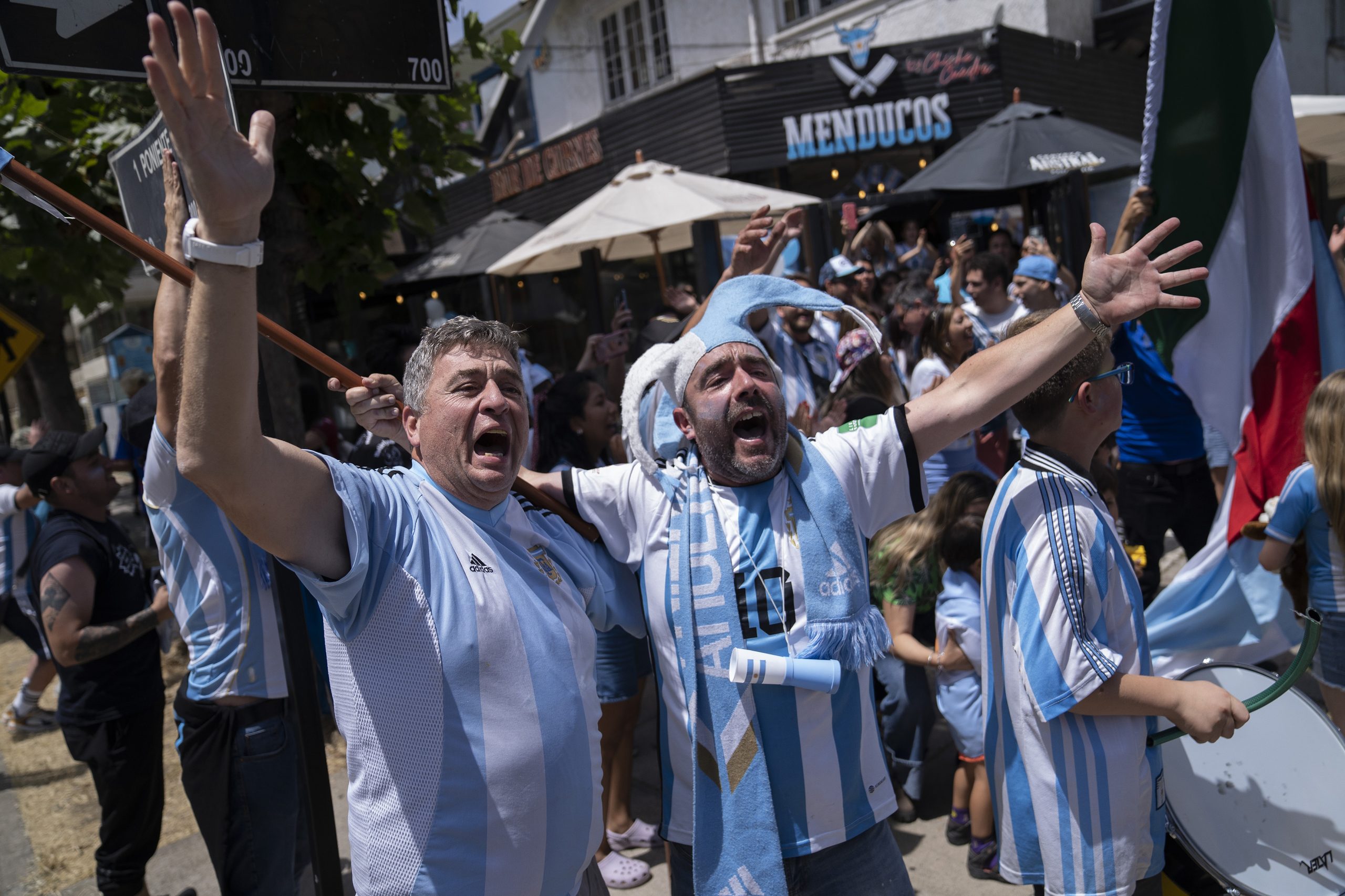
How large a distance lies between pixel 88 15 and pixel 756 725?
2159 millimetres

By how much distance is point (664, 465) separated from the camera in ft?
7.79

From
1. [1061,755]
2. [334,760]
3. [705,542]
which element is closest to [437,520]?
[705,542]

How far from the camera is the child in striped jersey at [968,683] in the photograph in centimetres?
329

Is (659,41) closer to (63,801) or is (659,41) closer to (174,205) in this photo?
(63,801)

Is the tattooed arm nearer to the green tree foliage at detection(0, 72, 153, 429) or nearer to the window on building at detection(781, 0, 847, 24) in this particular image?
the green tree foliage at detection(0, 72, 153, 429)

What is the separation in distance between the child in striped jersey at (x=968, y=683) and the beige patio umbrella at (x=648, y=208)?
11.3 feet

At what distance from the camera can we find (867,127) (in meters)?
12.5

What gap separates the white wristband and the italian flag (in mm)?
3252

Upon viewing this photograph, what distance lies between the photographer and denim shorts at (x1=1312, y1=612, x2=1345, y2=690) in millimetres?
2961

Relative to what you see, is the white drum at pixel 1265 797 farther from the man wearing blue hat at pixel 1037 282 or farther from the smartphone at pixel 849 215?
the smartphone at pixel 849 215

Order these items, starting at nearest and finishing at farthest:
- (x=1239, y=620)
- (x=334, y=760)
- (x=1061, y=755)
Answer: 1. (x=1061, y=755)
2. (x=1239, y=620)
3. (x=334, y=760)

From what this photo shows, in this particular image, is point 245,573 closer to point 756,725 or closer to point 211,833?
point 211,833

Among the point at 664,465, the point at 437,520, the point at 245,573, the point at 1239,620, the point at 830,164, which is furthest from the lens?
the point at 830,164

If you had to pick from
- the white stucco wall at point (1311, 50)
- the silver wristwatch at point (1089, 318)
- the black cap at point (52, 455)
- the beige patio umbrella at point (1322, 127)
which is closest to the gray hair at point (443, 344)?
the silver wristwatch at point (1089, 318)
